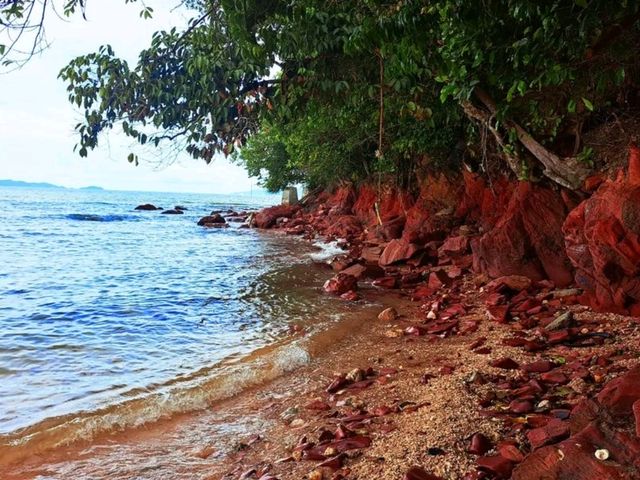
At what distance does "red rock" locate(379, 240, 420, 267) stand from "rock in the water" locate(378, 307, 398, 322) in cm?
420

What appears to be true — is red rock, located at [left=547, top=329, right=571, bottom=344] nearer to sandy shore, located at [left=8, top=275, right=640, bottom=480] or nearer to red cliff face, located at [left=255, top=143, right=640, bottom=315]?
sandy shore, located at [left=8, top=275, right=640, bottom=480]

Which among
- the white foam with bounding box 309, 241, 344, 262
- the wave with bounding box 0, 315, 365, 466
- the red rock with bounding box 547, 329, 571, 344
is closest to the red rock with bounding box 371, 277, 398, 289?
the wave with bounding box 0, 315, 365, 466

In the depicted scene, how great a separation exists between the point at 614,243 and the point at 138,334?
23.4 ft

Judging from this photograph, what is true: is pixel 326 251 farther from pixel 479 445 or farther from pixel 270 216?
pixel 479 445

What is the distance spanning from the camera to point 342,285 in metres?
10.1

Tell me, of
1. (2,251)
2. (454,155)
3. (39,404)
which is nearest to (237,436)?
(39,404)

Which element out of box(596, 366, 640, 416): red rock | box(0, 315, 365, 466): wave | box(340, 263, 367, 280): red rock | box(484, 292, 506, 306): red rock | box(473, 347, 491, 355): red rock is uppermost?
box(596, 366, 640, 416): red rock

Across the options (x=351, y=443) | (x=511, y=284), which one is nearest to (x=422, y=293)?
(x=511, y=284)

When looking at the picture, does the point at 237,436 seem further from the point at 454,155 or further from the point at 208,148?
the point at 454,155

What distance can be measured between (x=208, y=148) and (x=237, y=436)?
13.9 feet

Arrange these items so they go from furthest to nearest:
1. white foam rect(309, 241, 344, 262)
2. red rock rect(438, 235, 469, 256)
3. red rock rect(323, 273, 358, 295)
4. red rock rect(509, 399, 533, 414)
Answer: white foam rect(309, 241, 344, 262) → red rock rect(438, 235, 469, 256) → red rock rect(323, 273, 358, 295) → red rock rect(509, 399, 533, 414)

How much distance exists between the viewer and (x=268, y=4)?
5758 mm

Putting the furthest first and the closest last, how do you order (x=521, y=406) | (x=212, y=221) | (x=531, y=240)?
1. (x=212, y=221)
2. (x=531, y=240)
3. (x=521, y=406)

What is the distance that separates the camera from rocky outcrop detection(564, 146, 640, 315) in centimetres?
Answer: 570
